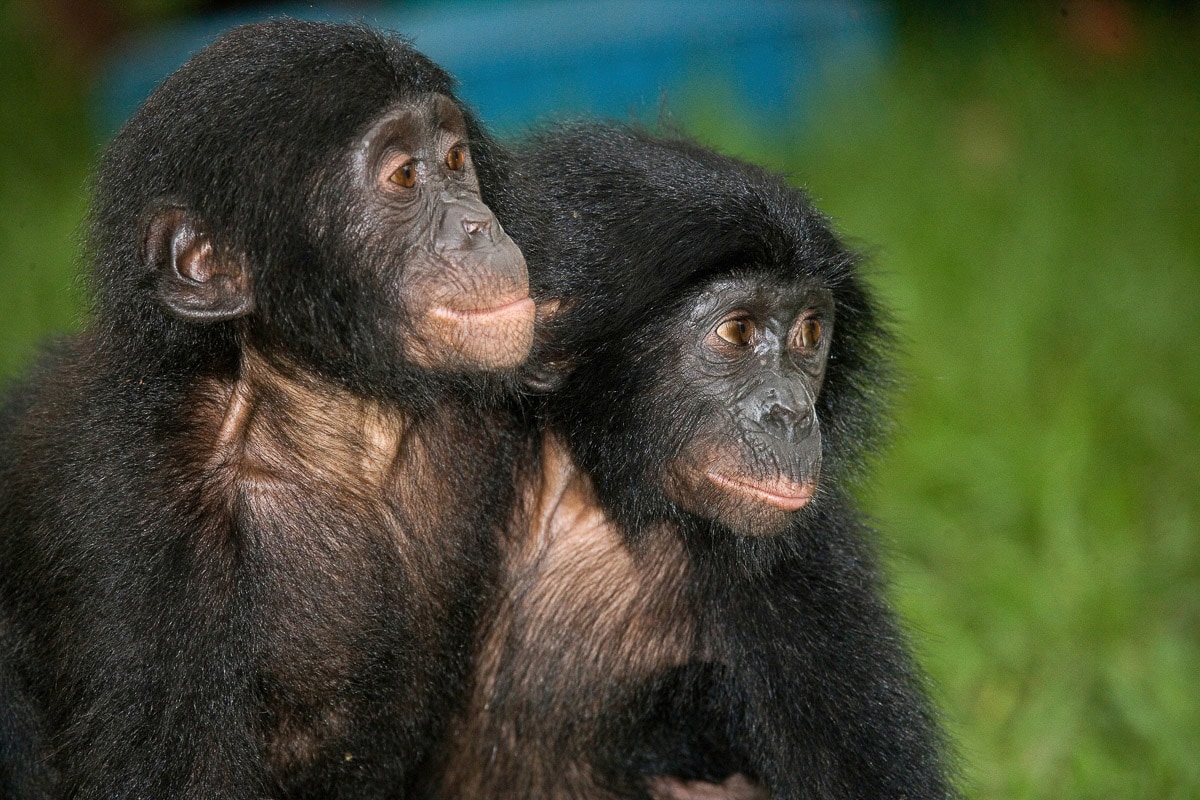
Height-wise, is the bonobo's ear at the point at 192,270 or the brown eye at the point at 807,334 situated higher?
the bonobo's ear at the point at 192,270

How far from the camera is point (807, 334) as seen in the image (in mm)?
4250

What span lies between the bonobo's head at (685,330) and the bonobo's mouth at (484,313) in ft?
1.51

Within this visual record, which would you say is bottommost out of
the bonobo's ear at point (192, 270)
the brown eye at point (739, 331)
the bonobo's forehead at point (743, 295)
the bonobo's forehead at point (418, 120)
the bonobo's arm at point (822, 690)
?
the bonobo's arm at point (822, 690)

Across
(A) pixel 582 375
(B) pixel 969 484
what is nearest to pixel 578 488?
(A) pixel 582 375

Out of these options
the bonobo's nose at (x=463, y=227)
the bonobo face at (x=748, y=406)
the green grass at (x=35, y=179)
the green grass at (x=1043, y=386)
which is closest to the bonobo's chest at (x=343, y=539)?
the bonobo's nose at (x=463, y=227)

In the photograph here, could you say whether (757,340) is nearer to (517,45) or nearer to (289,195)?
(289,195)

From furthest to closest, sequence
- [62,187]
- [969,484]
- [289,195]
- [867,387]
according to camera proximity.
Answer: [62,187] < [969,484] < [867,387] < [289,195]

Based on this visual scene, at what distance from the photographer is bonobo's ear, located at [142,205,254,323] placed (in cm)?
367

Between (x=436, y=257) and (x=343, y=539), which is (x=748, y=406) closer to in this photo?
(x=436, y=257)

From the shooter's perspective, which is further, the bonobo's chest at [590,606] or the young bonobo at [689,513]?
the bonobo's chest at [590,606]

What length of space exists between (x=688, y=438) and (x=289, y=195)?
1302 millimetres

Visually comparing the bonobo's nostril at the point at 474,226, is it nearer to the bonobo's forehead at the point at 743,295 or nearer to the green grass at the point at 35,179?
the bonobo's forehead at the point at 743,295

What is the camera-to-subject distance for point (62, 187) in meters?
9.98

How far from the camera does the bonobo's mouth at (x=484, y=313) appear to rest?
370 cm
